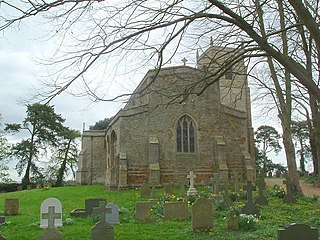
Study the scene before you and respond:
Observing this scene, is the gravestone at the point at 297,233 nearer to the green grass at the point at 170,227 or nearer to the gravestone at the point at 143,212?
the green grass at the point at 170,227

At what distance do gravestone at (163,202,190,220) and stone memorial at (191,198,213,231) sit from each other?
2081 mm

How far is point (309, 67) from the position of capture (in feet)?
42.1

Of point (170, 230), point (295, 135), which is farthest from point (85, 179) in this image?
point (295, 135)

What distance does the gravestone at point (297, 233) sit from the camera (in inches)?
192

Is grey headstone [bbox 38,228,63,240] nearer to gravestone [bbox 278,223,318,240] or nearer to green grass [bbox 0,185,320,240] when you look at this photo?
green grass [bbox 0,185,320,240]

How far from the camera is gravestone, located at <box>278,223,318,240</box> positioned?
4.89 meters

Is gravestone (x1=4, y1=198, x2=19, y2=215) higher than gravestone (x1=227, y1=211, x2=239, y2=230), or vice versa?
gravestone (x1=4, y1=198, x2=19, y2=215)

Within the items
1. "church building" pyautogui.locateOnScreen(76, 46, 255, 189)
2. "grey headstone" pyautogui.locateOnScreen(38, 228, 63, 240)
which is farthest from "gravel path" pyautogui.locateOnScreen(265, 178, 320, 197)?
"grey headstone" pyautogui.locateOnScreen(38, 228, 63, 240)

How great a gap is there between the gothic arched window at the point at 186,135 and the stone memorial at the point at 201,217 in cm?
1498

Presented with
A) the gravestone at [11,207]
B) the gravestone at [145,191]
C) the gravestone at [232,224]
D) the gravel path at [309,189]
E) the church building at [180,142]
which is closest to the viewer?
the gravestone at [232,224]

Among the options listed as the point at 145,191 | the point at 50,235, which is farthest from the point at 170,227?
the point at 145,191

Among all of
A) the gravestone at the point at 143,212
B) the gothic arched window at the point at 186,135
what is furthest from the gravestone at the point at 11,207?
the gothic arched window at the point at 186,135

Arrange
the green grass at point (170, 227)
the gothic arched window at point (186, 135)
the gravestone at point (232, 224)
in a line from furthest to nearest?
1. the gothic arched window at point (186, 135)
2. the gravestone at point (232, 224)
3. the green grass at point (170, 227)

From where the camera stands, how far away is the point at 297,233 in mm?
4922
